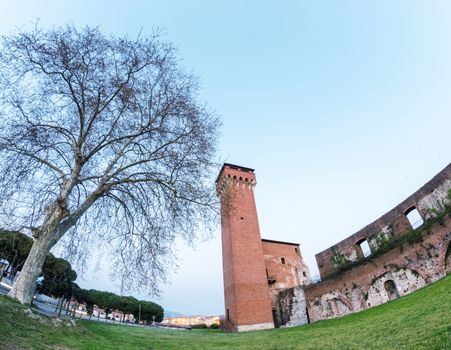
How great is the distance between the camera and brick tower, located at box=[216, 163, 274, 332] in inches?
865

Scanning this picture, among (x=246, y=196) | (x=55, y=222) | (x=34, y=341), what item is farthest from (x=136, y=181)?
(x=246, y=196)

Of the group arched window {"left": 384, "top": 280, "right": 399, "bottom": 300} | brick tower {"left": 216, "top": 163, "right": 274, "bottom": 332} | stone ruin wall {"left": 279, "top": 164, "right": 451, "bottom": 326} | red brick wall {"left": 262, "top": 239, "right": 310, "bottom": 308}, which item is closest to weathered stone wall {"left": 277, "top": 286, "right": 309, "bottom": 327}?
stone ruin wall {"left": 279, "top": 164, "right": 451, "bottom": 326}

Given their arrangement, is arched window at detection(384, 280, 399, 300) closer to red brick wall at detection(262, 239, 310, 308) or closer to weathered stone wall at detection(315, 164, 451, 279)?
weathered stone wall at detection(315, 164, 451, 279)

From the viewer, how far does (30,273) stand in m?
7.93

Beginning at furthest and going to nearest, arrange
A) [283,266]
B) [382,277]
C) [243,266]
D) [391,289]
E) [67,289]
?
[283,266] → [67,289] → [243,266] → [382,277] → [391,289]

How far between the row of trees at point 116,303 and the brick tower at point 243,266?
1554 cm

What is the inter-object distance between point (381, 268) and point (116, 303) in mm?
29240

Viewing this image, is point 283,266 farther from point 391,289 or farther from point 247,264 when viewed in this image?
point 391,289

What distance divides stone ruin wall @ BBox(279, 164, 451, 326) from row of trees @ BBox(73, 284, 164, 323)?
1899 cm

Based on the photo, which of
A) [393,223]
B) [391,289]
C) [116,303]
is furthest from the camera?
[116,303]

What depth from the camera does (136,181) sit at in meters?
10.9

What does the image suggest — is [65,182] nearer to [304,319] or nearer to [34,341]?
[34,341]

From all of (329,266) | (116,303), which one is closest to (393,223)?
(329,266)

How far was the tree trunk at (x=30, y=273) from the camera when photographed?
302 inches
